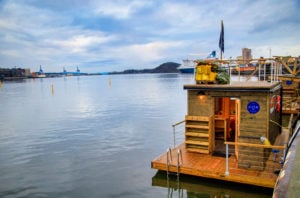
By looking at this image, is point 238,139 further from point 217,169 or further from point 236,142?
point 217,169

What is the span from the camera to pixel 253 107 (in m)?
8.38

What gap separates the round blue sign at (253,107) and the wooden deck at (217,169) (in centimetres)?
175

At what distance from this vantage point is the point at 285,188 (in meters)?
2.64

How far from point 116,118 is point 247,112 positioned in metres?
16.9

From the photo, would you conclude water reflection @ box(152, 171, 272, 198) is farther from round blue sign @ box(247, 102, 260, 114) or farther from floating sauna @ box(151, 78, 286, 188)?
round blue sign @ box(247, 102, 260, 114)

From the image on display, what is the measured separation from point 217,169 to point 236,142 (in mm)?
1435

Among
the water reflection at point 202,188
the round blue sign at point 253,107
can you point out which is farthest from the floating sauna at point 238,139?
the water reflection at point 202,188

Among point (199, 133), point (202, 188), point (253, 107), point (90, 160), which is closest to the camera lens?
point (253, 107)

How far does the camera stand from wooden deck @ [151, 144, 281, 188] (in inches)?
303

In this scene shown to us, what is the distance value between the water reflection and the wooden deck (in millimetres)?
534

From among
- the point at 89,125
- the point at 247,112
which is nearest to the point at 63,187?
the point at 247,112

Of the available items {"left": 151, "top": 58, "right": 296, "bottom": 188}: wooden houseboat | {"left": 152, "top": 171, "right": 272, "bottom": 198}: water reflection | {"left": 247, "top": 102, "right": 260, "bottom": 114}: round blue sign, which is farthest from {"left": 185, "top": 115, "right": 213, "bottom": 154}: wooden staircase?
{"left": 247, "top": 102, "right": 260, "bottom": 114}: round blue sign

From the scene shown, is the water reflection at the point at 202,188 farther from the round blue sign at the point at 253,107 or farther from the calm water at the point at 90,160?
the round blue sign at the point at 253,107

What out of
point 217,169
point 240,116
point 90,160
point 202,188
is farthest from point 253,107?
point 90,160
